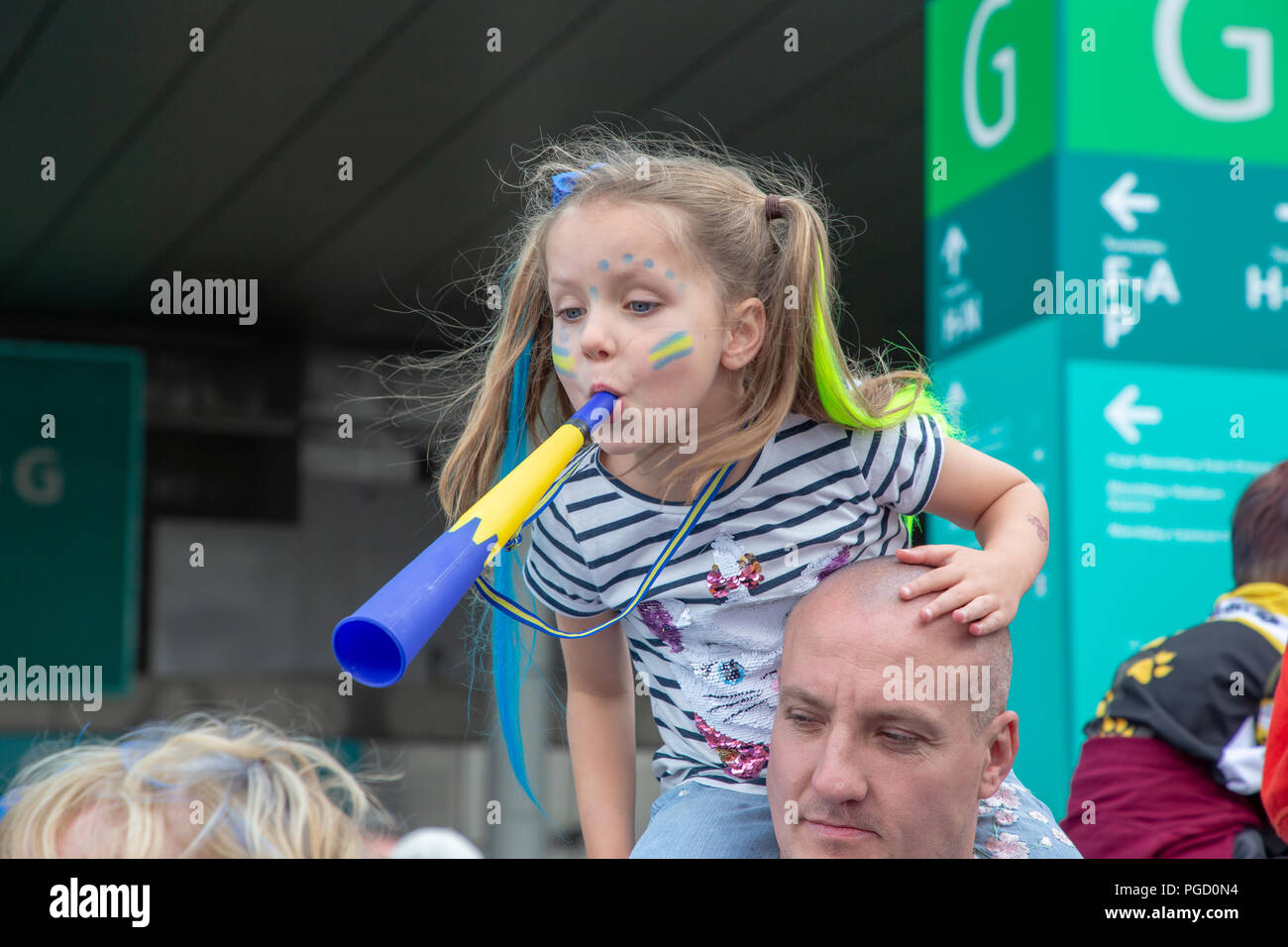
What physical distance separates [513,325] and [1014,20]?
5.57 ft

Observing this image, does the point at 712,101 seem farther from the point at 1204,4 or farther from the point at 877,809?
the point at 877,809

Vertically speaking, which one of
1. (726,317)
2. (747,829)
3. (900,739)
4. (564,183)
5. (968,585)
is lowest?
(747,829)

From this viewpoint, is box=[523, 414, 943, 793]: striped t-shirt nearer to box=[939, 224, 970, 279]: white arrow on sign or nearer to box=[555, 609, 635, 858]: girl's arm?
box=[555, 609, 635, 858]: girl's arm

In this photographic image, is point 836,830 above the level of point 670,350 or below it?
below

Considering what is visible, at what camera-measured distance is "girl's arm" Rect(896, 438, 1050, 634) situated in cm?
129

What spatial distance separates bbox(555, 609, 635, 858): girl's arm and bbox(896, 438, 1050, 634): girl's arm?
0.37 metres

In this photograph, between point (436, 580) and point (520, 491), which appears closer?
point (436, 580)

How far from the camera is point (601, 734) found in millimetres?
1590

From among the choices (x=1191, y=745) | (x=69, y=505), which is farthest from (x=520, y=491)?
(x=69, y=505)

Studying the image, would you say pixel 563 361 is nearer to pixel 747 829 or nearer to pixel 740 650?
pixel 740 650

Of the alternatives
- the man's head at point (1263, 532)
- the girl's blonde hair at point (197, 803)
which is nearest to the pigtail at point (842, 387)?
the girl's blonde hair at point (197, 803)

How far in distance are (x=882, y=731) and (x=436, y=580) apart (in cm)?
40

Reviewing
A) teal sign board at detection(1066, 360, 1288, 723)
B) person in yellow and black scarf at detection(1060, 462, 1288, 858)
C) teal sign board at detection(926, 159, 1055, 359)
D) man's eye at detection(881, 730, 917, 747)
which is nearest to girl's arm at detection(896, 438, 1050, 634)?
man's eye at detection(881, 730, 917, 747)

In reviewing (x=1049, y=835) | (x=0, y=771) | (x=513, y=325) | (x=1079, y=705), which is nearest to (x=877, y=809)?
(x=1049, y=835)
